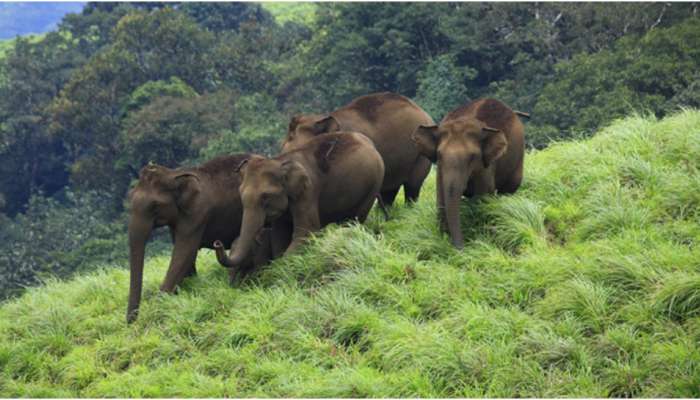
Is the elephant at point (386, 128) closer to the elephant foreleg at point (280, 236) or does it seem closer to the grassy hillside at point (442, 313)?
the grassy hillside at point (442, 313)

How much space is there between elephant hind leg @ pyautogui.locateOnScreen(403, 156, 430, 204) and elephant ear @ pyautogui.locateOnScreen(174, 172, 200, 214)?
2578mm

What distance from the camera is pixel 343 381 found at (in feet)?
22.5

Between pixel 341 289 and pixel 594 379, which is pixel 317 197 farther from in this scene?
pixel 594 379

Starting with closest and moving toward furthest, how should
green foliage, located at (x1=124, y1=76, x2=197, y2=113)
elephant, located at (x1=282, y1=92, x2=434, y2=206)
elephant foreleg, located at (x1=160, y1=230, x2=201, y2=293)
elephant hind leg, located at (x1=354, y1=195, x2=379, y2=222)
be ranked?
elephant foreleg, located at (x1=160, y1=230, x2=201, y2=293) < elephant hind leg, located at (x1=354, y1=195, x2=379, y2=222) < elephant, located at (x1=282, y1=92, x2=434, y2=206) < green foliage, located at (x1=124, y1=76, x2=197, y2=113)

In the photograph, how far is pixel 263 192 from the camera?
8656 millimetres

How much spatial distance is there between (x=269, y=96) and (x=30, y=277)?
10770 mm

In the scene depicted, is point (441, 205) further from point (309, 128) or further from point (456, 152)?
point (309, 128)

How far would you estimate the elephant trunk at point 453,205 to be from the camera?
28.5ft

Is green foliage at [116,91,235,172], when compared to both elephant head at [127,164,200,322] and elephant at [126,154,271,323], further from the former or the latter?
elephant head at [127,164,200,322]

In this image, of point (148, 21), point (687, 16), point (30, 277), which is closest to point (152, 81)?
point (148, 21)

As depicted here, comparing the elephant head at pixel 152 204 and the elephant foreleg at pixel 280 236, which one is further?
the elephant foreleg at pixel 280 236

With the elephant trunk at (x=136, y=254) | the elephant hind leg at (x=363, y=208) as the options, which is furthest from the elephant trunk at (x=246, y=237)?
the elephant hind leg at (x=363, y=208)

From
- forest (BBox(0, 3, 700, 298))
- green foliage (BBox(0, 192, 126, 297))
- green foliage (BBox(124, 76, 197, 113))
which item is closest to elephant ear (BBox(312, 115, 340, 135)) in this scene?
forest (BBox(0, 3, 700, 298))

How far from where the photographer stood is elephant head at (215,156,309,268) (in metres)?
8.62
